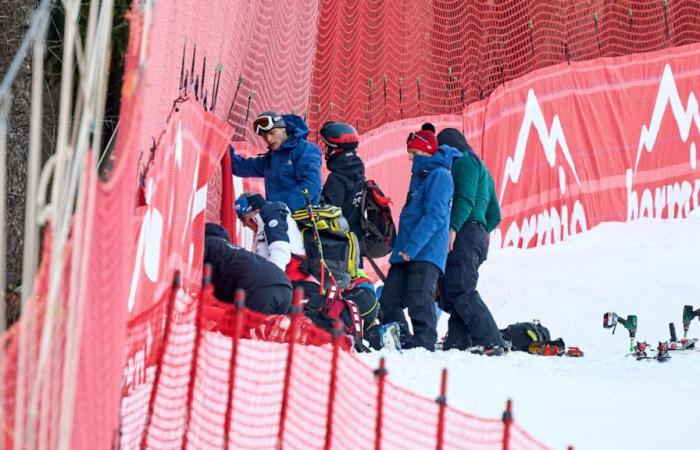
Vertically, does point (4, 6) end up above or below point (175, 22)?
above

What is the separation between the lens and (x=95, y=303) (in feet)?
10.4

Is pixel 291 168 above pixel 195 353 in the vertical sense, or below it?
above

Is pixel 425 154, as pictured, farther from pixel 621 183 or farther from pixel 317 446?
pixel 621 183

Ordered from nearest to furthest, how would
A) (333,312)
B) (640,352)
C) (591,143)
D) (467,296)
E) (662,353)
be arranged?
(333,312), (662,353), (640,352), (467,296), (591,143)

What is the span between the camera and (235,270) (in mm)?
6695

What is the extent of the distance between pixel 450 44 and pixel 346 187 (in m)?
5.50

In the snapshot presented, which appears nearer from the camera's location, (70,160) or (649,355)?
(70,160)

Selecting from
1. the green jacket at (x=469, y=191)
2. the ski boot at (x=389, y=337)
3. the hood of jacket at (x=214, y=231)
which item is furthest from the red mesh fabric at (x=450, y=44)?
the hood of jacket at (x=214, y=231)

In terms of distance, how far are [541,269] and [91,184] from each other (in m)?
10.2

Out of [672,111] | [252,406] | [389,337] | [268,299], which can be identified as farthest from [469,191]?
[672,111]

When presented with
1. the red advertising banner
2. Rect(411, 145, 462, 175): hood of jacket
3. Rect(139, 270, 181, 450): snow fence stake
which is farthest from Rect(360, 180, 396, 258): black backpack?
the red advertising banner

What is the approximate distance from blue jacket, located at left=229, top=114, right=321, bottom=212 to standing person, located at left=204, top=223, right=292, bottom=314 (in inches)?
Result: 62.2

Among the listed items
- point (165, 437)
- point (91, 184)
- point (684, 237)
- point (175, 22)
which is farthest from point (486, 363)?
point (684, 237)

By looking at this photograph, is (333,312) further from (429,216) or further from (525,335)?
(525,335)
